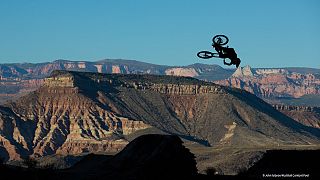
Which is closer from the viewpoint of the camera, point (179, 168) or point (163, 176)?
point (163, 176)

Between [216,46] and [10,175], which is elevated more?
[216,46]

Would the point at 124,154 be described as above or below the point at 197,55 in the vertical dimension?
below

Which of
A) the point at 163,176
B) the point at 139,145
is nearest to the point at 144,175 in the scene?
the point at 163,176

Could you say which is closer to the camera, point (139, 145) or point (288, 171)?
→ point (288, 171)

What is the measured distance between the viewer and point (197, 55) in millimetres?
56844

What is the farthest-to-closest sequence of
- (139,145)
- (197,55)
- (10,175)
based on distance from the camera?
(139,145) < (10,175) < (197,55)

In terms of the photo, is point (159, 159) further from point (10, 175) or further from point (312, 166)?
point (312, 166)

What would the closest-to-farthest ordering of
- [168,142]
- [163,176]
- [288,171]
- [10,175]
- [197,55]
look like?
[197,55] < [288,171] < [163,176] < [10,175] < [168,142]

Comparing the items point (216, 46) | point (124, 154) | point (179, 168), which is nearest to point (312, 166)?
point (216, 46)

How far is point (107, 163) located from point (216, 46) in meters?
71.6

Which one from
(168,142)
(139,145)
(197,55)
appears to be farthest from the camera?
(139,145)

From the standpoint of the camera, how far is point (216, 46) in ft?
187

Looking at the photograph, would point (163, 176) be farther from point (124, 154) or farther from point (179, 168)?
point (124, 154)

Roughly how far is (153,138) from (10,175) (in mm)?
29595
